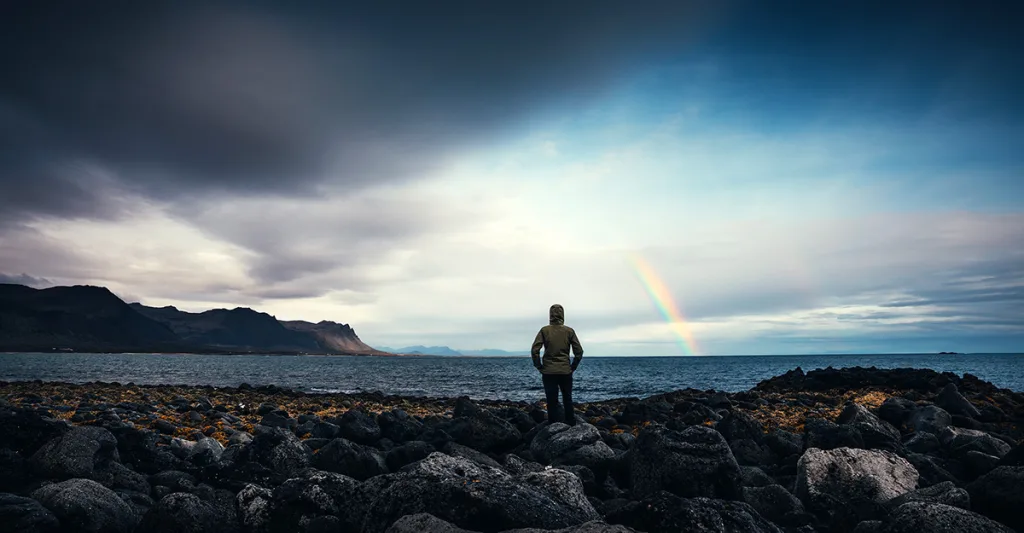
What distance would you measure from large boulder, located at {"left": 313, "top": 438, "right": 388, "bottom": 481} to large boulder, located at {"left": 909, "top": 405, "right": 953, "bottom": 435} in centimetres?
1265

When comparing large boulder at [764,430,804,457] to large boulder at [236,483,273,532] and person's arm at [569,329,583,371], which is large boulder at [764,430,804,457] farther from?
large boulder at [236,483,273,532]

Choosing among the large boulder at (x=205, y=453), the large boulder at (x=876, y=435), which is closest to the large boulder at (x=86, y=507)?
the large boulder at (x=205, y=453)

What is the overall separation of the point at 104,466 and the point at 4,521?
283 cm

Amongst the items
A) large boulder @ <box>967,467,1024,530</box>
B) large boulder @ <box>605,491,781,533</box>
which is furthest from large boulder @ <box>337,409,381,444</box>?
large boulder @ <box>967,467,1024,530</box>

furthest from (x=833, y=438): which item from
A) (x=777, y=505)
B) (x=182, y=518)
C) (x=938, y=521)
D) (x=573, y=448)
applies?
(x=182, y=518)

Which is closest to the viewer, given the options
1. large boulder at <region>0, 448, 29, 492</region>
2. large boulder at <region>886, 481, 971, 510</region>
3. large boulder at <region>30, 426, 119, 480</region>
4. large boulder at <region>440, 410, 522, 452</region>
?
large boulder at <region>886, 481, 971, 510</region>

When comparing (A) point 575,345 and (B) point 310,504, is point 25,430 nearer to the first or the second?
(B) point 310,504

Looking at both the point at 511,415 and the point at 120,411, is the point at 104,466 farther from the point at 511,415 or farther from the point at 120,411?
the point at 120,411

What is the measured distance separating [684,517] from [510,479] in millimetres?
2106

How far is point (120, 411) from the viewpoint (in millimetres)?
17953

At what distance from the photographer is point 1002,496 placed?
22.3ft

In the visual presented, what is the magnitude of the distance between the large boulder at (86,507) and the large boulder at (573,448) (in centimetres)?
638

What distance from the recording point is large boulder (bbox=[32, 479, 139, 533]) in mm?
6938

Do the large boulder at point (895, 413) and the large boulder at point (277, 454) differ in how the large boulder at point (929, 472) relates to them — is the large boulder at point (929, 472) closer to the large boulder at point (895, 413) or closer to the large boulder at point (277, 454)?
the large boulder at point (895, 413)
